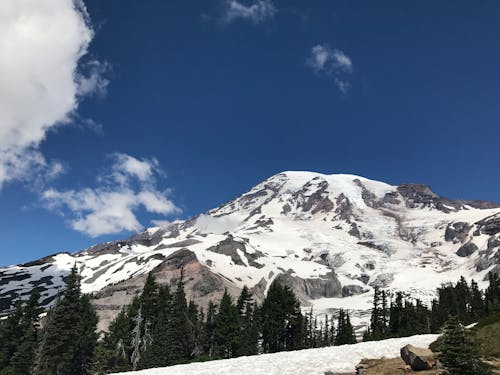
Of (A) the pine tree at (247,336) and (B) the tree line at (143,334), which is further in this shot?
(A) the pine tree at (247,336)

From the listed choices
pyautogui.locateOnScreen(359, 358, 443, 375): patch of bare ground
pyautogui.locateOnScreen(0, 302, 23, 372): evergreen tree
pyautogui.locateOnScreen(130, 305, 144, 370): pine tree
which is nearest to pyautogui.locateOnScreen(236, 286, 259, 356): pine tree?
pyautogui.locateOnScreen(130, 305, 144, 370): pine tree

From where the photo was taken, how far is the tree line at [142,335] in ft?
212

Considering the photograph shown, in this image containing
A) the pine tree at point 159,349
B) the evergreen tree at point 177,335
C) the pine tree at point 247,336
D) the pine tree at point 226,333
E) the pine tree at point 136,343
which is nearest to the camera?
the pine tree at point 159,349

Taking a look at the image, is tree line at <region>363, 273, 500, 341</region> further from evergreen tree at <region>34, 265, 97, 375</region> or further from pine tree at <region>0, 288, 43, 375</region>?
pine tree at <region>0, 288, 43, 375</region>

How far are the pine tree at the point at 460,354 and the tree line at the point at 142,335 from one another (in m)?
55.9

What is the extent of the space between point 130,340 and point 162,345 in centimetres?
1710

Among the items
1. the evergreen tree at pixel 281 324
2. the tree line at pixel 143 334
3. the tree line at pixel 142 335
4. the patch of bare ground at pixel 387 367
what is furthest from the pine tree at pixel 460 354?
the evergreen tree at pixel 281 324

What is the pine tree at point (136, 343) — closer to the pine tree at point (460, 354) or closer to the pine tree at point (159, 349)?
the pine tree at point (159, 349)

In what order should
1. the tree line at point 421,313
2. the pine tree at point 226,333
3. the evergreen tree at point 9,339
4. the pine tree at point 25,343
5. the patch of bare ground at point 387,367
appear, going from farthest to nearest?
the tree line at point 421,313 < the pine tree at point 226,333 < the evergreen tree at point 9,339 < the pine tree at point 25,343 < the patch of bare ground at point 387,367

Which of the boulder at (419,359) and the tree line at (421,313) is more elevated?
the tree line at (421,313)

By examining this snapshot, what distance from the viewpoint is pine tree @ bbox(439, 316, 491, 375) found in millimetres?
16609

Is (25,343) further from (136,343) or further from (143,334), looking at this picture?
(143,334)

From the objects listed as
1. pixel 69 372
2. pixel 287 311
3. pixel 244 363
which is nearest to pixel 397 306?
pixel 287 311

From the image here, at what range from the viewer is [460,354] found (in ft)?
54.5
